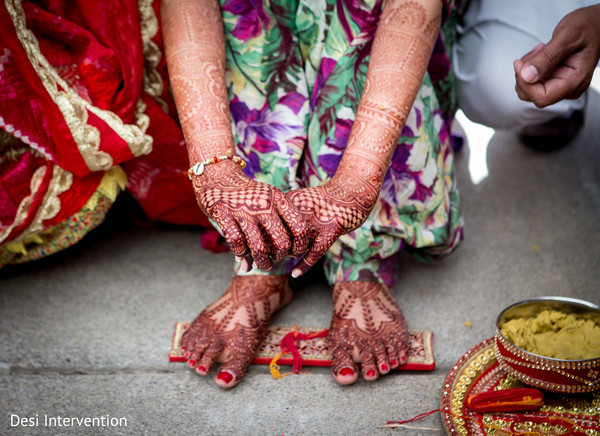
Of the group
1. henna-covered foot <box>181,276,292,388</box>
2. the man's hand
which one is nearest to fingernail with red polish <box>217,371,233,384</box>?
henna-covered foot <box>181,276,292,388</box>

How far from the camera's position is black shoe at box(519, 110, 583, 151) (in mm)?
1820

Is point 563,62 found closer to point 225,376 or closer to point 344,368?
point 344,368

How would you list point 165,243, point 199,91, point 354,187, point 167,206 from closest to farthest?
point 354,187
point 199,91
point 167,206
point 165,243

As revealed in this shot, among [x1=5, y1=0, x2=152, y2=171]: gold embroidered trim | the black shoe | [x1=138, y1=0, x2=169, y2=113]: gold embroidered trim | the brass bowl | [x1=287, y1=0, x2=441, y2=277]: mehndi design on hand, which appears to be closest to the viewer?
the brass bowl

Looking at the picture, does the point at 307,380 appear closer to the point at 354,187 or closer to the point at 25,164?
the point at 354,187

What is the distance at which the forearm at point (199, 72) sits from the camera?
108cm

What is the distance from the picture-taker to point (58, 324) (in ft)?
4.26

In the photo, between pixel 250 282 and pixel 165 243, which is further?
pixel 165 243

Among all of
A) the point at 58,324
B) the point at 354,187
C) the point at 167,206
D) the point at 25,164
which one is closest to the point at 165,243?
the point at 167,206

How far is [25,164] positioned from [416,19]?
88cm

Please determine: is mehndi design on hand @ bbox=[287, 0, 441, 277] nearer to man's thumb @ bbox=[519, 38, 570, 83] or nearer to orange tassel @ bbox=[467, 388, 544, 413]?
man's thumb @ bbox=[519, 38, 570, 83]

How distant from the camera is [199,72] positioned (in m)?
1.12

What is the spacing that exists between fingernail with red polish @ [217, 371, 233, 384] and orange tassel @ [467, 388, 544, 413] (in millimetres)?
468

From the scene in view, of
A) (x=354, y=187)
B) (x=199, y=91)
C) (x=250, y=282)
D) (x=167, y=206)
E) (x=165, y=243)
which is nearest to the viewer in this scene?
(x=354, y=187)
